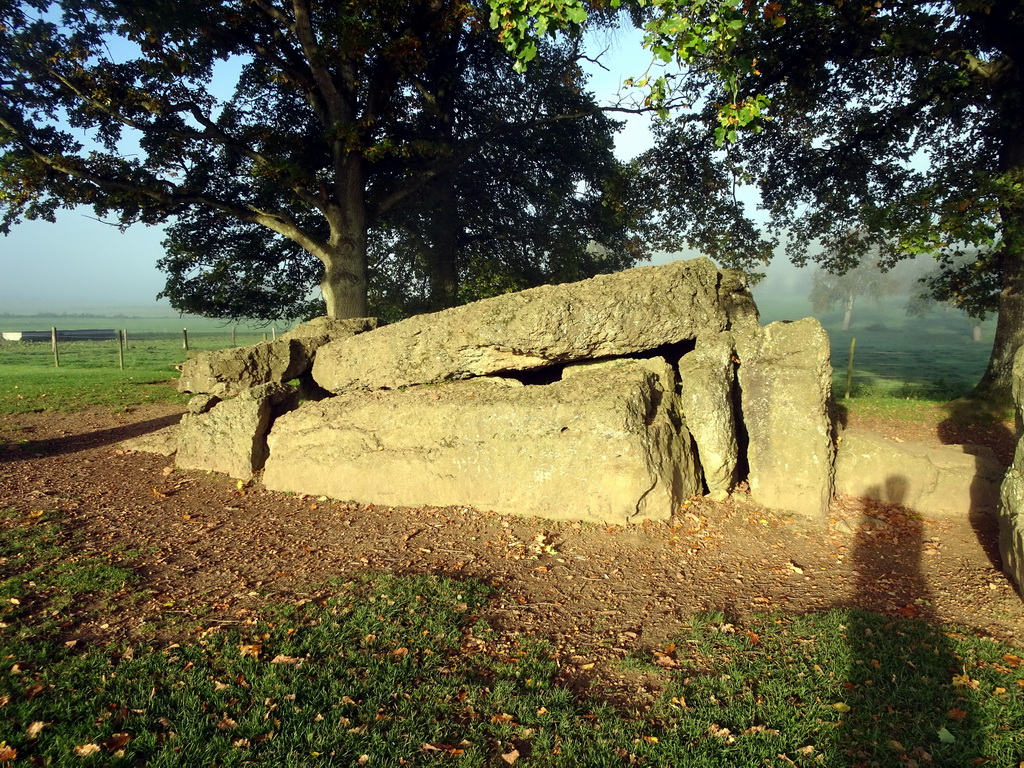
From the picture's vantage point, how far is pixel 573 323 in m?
8.48

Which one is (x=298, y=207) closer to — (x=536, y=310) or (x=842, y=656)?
(x=536, y=310)

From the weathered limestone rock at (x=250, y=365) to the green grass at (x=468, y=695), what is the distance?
5.03 metres

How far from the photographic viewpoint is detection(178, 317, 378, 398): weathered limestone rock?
33.5 feet

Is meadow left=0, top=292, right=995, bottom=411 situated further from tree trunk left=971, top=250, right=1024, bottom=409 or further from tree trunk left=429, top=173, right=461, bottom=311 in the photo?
tree trunk left=429, top=173, right=461, bottom=311

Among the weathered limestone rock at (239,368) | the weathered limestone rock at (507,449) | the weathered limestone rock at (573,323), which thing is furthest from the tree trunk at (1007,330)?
the weathered limestone rock at (239,368)

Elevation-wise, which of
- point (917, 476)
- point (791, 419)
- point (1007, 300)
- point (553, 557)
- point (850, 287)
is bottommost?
point (553, 557)

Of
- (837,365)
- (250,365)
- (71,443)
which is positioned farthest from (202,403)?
(837,365)

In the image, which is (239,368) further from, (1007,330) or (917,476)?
(1007,330)

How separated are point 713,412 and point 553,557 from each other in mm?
3039

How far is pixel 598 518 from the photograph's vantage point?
7.67 m

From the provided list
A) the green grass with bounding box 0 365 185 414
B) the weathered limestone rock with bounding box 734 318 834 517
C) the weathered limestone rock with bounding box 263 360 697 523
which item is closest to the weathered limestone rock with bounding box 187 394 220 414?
the weathered limestone rock with bounding box 263 360 697 523

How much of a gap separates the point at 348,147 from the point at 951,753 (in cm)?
1423

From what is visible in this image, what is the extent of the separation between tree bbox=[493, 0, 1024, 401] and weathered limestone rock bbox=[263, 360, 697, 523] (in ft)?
14.1

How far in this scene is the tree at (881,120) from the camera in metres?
10.8
